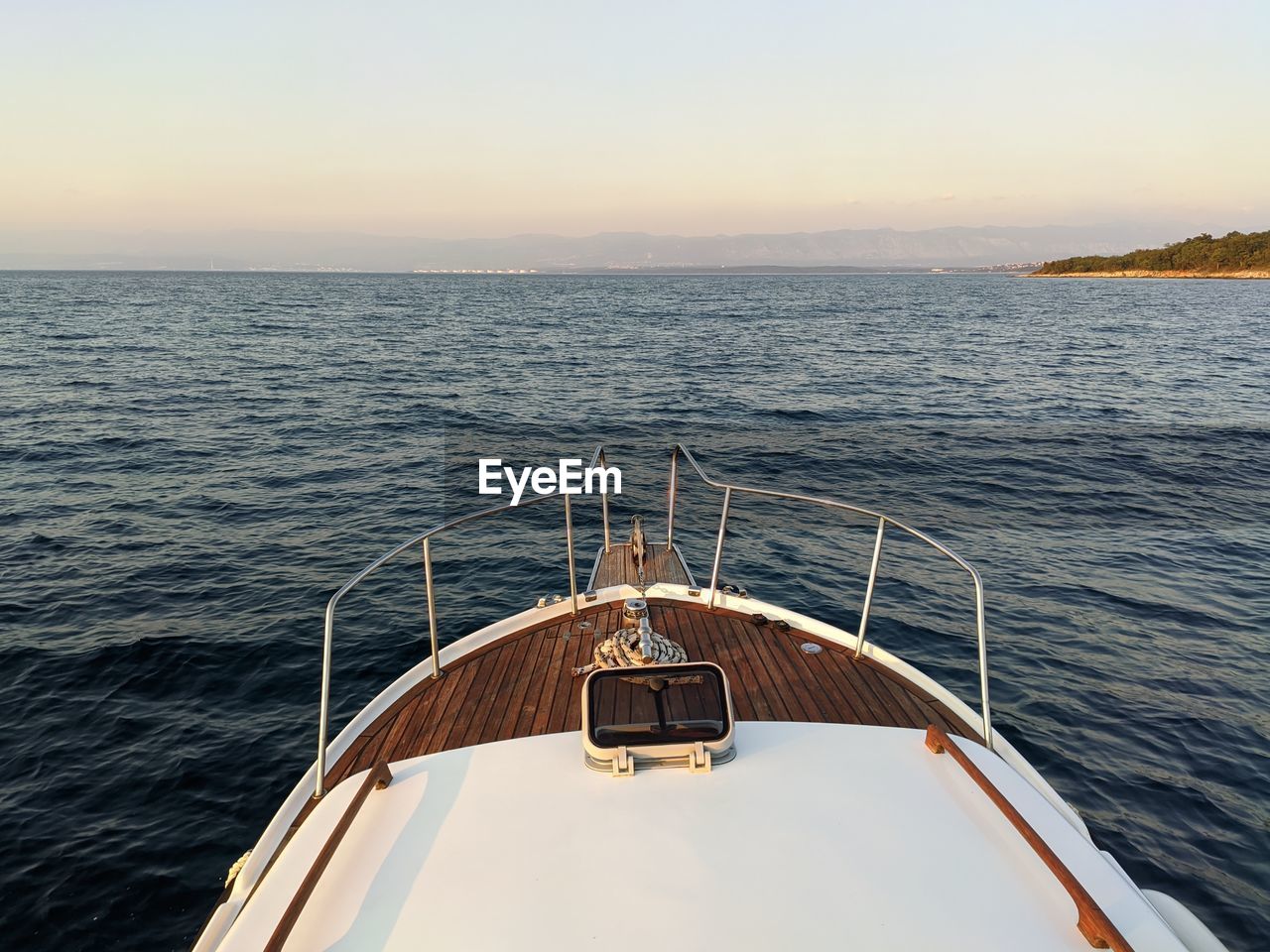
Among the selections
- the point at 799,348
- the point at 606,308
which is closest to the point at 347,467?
the point at 799,348

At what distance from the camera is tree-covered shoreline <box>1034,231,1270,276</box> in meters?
135

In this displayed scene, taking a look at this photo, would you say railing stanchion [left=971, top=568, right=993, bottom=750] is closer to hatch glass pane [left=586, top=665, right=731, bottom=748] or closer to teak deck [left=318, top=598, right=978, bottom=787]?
teak deck [left=318, top=598, right=978, bottom=787]

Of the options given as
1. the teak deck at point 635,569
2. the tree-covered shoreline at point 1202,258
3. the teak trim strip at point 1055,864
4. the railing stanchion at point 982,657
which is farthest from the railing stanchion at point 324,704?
the tree-covered shoreline at point 1202,258

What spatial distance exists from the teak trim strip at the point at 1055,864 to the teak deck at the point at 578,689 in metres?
1.42

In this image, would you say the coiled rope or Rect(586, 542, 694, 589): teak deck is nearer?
the coiled rope

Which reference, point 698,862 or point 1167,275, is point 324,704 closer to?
point 698,862

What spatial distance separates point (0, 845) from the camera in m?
6.94

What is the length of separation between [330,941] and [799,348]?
46.1 m

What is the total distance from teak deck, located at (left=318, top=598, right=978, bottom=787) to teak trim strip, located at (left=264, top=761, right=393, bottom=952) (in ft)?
4.29

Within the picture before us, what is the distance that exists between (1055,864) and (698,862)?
170cm

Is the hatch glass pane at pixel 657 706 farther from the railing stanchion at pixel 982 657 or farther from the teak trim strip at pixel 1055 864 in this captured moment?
the railing stanchion at pixel 982 657

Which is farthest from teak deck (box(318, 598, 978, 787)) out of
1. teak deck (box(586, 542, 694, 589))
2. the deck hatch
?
teak deck (box(586, 542, 694, 589))

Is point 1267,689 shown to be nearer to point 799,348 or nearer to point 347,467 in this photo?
point 347,467

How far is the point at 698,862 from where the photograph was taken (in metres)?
3.32
